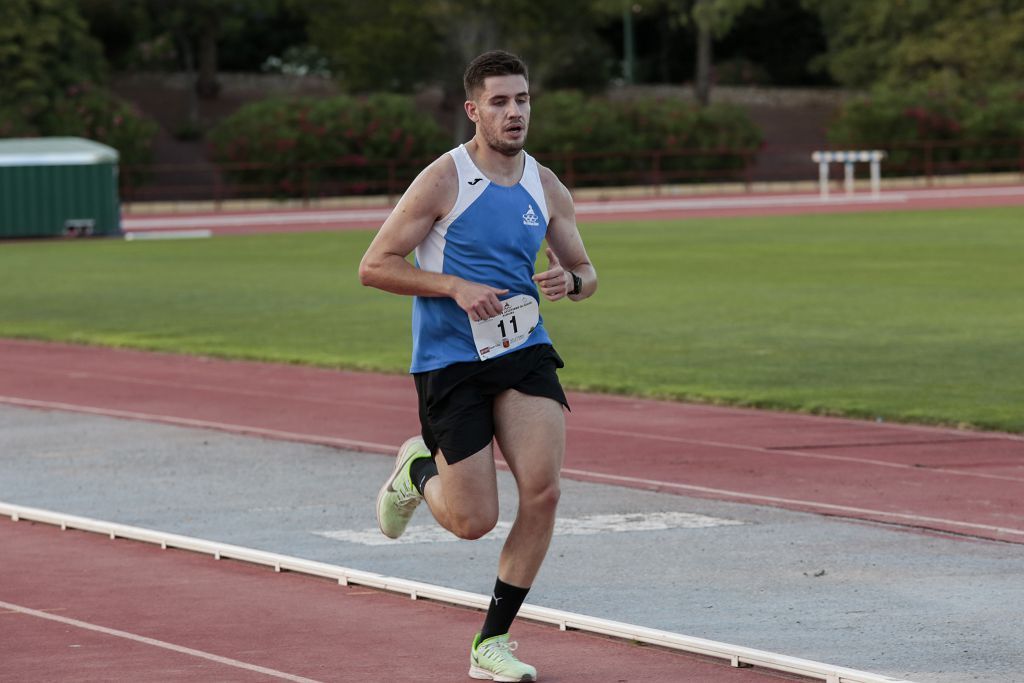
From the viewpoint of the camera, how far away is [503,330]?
645cm

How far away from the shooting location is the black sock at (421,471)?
6.87 m

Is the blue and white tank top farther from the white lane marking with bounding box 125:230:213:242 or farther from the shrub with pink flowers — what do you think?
the shrub with pink flowers

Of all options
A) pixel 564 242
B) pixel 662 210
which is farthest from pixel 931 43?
pixel 564 242

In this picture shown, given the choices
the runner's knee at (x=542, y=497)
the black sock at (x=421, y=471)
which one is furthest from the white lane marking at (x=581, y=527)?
the runner's knee at (x=542, y=497)

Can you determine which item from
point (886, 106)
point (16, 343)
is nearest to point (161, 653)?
point (16, 343)

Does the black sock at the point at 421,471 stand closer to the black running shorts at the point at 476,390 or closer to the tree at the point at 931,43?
the black running shorts at the point at 476,390

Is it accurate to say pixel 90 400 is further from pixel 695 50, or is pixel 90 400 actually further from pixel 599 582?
pixel 695 50

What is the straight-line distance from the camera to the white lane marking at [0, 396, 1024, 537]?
9.55 m

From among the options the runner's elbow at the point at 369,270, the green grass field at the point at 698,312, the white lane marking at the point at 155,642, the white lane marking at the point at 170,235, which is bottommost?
the white lane marking at the point at 170,235

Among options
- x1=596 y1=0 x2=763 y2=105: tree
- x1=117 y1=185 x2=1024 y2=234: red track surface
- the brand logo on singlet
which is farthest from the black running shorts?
x1=596 y1=0 x2=763 y2=105: tree

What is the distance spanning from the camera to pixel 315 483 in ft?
36.2

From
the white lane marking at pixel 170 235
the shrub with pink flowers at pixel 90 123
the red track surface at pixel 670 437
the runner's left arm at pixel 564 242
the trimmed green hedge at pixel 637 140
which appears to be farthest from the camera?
the trimmed green hedge at pixel 637 140

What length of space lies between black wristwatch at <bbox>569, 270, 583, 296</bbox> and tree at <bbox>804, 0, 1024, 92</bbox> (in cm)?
6391

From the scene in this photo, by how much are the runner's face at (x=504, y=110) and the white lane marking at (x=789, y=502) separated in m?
3.76
